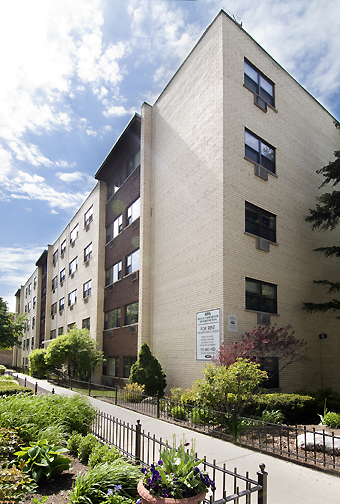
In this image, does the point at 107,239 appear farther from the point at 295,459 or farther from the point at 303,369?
the point at 295,459

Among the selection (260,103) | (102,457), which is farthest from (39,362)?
(102,457)

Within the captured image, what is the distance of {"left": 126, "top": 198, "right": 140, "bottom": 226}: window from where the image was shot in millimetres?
22422

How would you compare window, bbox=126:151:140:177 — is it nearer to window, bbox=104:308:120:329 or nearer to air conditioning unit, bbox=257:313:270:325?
window, bbox=104:308:120:329

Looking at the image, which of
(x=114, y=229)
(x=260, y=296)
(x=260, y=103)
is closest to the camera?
(x=260, y=296)

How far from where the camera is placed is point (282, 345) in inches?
555

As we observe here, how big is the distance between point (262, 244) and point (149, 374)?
24.8 feet

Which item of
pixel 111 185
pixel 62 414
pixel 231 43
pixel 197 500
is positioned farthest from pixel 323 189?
pixel 197 500

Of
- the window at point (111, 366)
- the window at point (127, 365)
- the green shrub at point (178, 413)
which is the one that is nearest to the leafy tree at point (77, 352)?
the window at point (111, 366)

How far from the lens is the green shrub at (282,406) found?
11.2 m

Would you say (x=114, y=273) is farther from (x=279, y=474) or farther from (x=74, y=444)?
(x=279, y=474)

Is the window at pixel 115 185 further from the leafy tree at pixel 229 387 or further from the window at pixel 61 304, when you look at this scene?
the leafy tree at pixel 229 387

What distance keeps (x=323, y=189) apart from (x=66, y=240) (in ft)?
91.6

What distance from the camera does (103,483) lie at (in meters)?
5.10

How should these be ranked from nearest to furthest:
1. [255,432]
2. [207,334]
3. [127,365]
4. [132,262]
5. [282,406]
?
[255,432] < [282,406] < [207,334] < [127,365] < [132,262]
